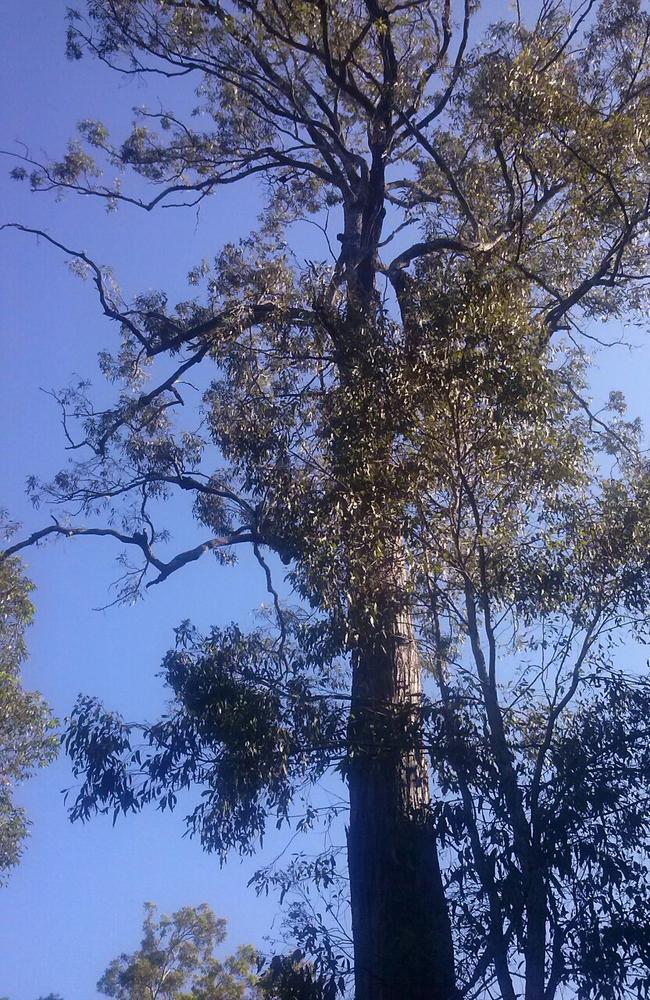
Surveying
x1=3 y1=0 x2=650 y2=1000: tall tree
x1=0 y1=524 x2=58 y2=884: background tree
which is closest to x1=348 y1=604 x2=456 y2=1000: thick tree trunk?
x1=3 y1=0 x2=650 y2=1000: tall tree

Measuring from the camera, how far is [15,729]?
12.1 metres

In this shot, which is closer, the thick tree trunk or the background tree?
the thick tree trunk

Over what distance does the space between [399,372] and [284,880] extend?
2870mm

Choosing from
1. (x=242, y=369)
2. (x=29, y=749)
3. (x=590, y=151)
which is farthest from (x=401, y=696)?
(x=29, y=749)

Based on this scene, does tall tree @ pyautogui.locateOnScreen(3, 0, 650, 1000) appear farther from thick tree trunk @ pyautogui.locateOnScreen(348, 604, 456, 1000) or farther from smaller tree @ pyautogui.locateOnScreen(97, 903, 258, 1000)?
smaller tree @ pyautogui.locateOnScreen(97, 903, 258, 1000)

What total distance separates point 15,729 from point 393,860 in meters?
7.77

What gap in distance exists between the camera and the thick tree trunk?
507cm

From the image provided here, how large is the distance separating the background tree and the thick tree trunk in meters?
6.94

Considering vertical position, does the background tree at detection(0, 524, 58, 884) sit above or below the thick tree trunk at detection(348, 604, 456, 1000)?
above

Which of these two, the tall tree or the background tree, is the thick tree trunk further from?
the background tree

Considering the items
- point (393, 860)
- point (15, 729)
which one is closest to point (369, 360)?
point (393, 860)

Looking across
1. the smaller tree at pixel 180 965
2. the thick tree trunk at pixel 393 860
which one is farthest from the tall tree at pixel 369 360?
the smaller tree at pixel 180 965

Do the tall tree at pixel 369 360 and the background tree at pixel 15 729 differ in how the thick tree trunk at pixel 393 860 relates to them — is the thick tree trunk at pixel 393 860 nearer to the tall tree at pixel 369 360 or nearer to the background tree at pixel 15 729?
the tall tree at pixel 369 360

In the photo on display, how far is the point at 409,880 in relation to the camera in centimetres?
538
